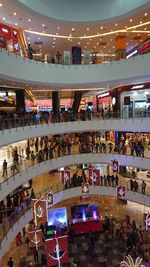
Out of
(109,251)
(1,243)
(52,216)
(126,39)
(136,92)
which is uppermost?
(126,39)

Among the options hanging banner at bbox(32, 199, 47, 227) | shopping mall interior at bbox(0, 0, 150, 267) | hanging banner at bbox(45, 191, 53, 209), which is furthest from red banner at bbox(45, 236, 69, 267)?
hanging banner at bbox(45, 191, 53, 209)

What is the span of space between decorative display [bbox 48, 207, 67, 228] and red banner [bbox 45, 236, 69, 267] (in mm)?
3518

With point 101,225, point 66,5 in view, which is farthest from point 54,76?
point 101,225

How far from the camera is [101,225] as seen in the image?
55.3ft

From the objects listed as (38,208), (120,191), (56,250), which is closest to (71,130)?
(120,191)

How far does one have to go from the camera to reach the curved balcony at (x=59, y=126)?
11439mm

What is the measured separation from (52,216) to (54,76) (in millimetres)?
→ 8717

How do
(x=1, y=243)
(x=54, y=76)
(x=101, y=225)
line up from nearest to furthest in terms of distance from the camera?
(x=1, y=243) < (x=54, y=76) < (x=101, y=225)

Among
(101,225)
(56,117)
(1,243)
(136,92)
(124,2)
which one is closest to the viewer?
(1,243)

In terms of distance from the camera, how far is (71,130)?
52.8 ft

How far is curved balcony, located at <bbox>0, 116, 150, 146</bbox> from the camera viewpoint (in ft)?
37.5

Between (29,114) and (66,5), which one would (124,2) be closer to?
(66,5)

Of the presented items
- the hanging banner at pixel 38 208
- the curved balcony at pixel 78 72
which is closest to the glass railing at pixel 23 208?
the hanging banner at pixel 38 208

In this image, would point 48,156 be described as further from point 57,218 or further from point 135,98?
point 135,98
